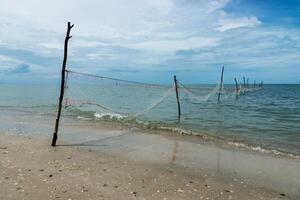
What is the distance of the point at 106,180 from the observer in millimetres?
9070

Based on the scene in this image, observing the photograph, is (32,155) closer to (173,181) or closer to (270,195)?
(173,181)

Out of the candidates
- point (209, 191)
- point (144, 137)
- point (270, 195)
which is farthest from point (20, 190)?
point (144, 137)

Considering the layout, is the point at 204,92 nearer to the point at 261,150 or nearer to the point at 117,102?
the point at 117,102

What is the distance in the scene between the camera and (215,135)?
1852 cm

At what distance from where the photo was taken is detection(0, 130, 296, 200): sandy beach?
809cm

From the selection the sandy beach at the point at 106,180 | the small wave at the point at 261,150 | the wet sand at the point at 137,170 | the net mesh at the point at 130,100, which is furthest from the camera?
the net mesh at the point at 130,100

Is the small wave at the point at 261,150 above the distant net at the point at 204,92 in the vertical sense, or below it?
below

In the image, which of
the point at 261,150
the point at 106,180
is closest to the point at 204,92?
the point at 261,150

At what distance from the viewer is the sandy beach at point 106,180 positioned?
809 centimetres

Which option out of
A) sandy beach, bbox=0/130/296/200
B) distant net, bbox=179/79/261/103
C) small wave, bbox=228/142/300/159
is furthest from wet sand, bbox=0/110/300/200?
distant net, bbox=179/79/261/103

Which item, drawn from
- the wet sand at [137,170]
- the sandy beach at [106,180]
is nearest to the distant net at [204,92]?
the wet sand at [137,170]

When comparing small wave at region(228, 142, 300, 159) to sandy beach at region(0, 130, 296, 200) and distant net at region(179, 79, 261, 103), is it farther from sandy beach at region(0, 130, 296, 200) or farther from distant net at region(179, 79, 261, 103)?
distant net at region(179, 79, 261, 103)

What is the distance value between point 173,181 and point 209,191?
1064 mm

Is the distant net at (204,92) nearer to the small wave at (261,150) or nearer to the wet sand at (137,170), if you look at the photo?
the small wave at (261,150)
